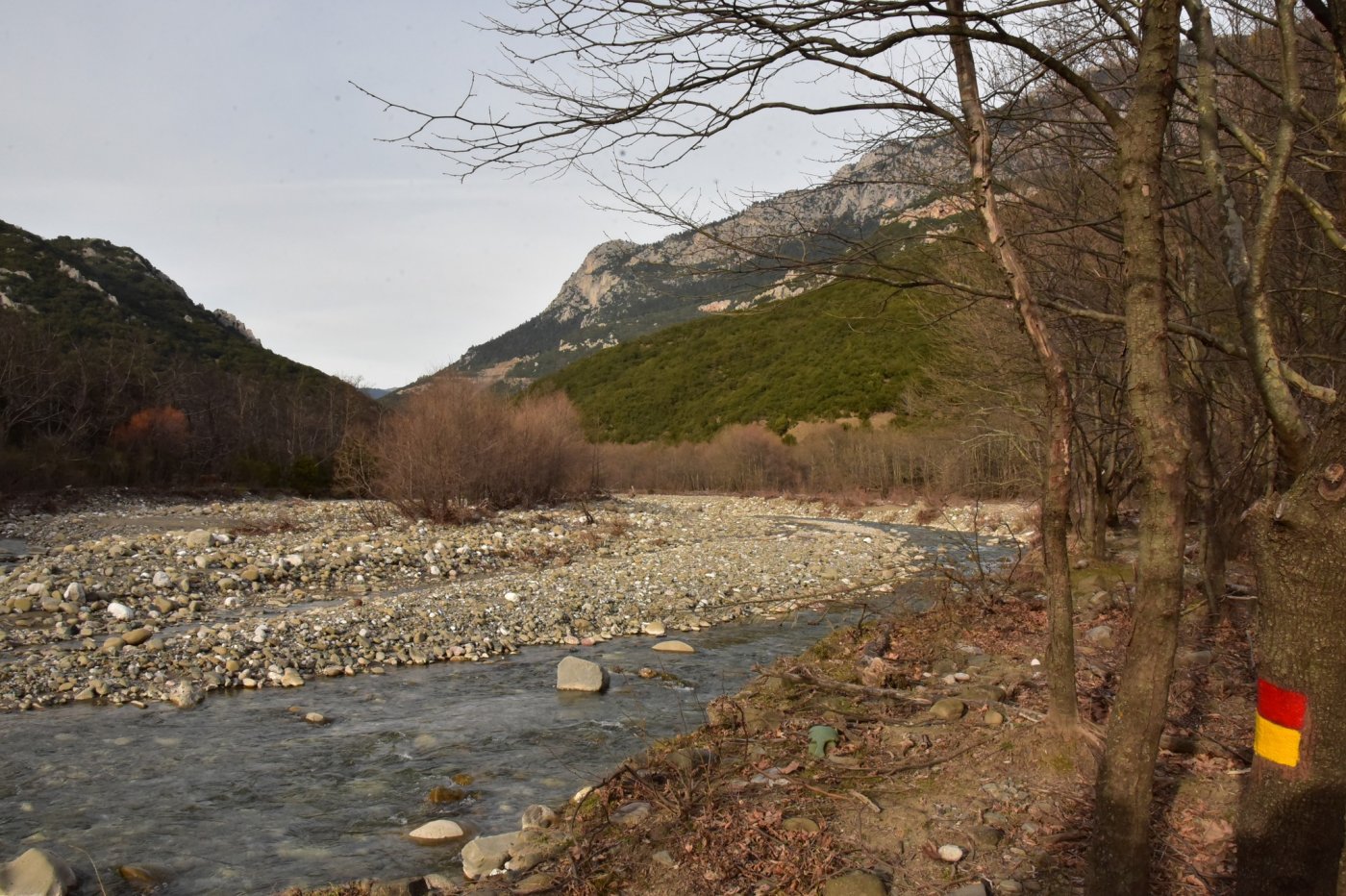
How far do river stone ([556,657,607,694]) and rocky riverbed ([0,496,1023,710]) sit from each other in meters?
1.81

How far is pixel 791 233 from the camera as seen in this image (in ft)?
13.7

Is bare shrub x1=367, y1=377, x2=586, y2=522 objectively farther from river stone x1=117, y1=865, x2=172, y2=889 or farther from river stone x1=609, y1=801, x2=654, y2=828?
river stone x1=609, y1=801, x2=654, y2=828

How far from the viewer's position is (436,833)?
17.1 ft

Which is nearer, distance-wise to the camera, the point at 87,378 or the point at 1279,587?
the point at 1279,587

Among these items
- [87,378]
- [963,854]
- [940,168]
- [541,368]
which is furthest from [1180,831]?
[541,368]

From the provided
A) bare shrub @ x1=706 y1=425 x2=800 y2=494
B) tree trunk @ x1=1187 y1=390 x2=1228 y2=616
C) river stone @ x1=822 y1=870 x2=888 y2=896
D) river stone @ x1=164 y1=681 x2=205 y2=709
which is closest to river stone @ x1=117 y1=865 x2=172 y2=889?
river stone @ x1=164 y1=681 x2=205 y2=709

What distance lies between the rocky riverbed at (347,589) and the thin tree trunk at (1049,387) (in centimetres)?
185

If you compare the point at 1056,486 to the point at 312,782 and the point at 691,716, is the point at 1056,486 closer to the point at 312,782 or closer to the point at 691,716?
the point at 691,716

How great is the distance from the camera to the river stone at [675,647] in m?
10.3

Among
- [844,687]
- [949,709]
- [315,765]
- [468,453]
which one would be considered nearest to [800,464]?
[468,453]

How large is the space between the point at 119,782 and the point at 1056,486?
21.5 ft

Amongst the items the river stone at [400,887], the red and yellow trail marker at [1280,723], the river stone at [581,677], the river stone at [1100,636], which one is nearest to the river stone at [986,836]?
the red and yellow trail marker at [1280,723]

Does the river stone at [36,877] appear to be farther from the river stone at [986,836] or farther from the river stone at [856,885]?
the river stone at [986,836]

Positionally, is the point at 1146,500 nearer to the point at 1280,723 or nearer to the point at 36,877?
the point at 1280,723
